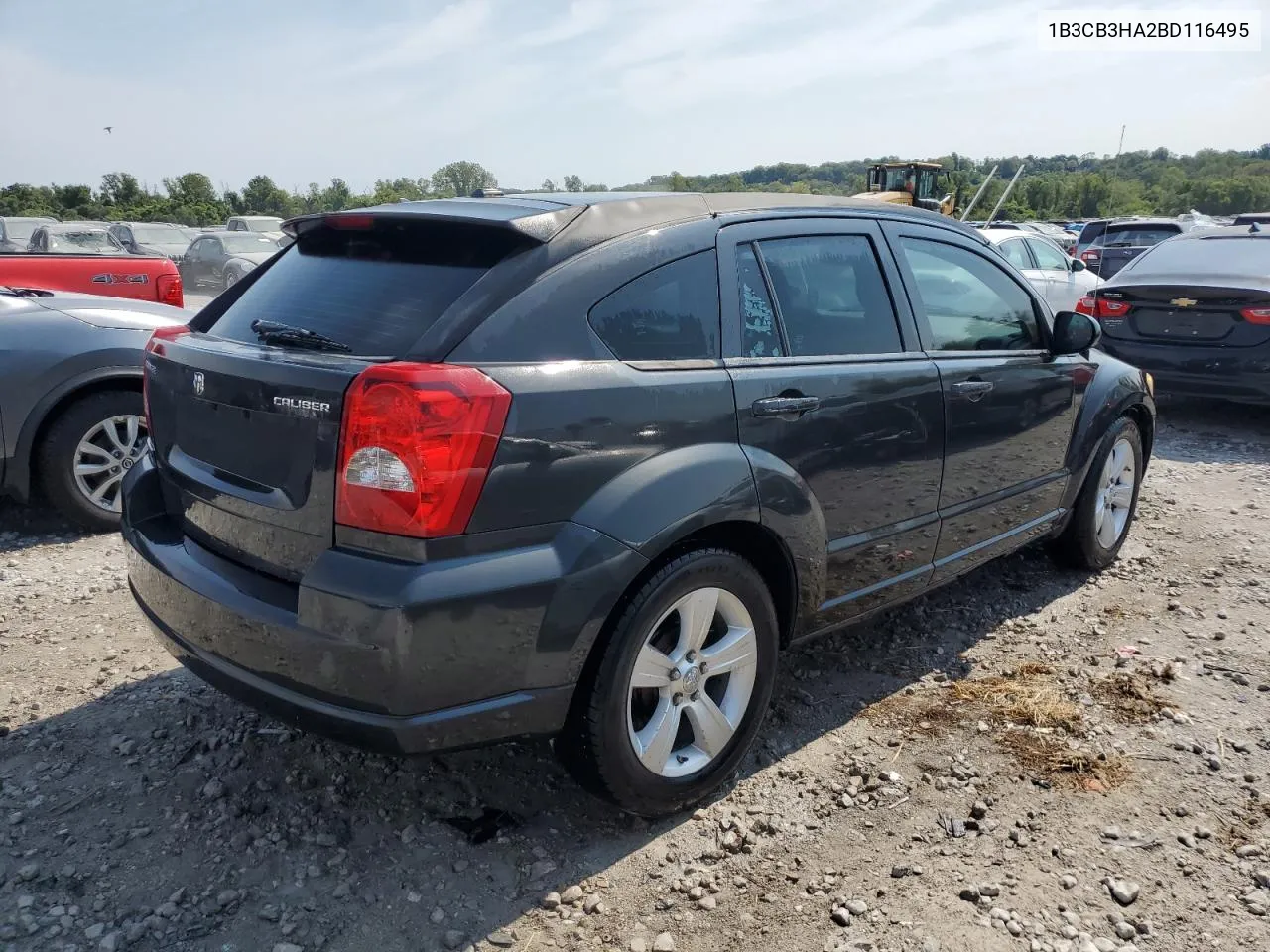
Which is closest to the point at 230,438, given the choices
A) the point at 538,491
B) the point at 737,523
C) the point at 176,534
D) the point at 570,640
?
the point at 176,534

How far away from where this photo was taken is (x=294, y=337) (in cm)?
257

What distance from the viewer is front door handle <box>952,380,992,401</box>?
3525mm

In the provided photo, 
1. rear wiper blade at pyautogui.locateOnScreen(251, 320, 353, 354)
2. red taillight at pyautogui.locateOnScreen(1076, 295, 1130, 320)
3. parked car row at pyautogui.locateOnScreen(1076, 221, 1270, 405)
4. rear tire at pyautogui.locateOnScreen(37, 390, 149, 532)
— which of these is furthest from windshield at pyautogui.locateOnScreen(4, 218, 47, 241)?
rear wiper blade at pyautogui.locateOnScreen(251, 320, 353, 354)

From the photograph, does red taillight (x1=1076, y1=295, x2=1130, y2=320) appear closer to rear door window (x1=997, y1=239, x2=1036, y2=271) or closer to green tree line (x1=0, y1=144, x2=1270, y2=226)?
rear door window (x1=997, y1=239, x2=1036, y2=271)

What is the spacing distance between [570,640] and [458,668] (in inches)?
11.2

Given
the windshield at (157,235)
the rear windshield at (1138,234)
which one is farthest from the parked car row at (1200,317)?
the windshield at (157,235)

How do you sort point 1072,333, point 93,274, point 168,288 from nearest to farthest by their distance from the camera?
point 1072,333 < point 93,274 < point 168,288

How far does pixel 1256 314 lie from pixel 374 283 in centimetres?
723

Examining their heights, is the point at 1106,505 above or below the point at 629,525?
below

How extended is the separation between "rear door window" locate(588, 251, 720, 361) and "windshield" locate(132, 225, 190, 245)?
2373 centimetres

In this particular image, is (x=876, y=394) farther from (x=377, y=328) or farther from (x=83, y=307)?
(x=83, y=307)

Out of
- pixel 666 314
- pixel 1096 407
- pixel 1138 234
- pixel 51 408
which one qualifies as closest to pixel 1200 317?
pixel 1096 407

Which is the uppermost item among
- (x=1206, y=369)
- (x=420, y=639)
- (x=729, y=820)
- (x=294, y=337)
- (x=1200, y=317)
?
(x=294, y=337)

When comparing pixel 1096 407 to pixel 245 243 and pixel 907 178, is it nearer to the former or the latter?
pixel 245 243
